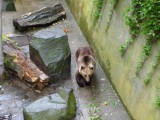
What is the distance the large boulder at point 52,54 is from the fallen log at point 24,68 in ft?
0.67

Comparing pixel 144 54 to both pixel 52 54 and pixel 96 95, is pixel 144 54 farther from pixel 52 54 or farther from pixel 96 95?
pixel 52 54

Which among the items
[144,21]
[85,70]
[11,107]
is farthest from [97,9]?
[11,107]

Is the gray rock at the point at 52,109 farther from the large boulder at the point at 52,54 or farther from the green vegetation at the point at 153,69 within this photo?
the green vegetation at the point at 153,69

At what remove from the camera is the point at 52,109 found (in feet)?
22.8

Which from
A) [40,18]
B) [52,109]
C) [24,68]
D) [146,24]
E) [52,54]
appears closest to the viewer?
[146,24]

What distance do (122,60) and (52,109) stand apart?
1885 mm

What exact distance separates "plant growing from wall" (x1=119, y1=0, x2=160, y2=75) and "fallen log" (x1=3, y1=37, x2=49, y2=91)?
2.16 m

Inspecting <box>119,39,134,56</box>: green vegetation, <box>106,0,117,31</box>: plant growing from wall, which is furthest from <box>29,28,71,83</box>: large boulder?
<box>119,39,134,56</box>: green vegetation

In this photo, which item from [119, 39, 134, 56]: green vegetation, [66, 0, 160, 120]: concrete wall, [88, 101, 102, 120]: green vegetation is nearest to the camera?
[66, 0, 160, 120]: concrete wall

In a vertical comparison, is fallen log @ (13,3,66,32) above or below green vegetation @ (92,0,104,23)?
below

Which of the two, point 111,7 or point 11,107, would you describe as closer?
point 11,107

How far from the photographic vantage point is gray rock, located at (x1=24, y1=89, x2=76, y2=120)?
6887mm

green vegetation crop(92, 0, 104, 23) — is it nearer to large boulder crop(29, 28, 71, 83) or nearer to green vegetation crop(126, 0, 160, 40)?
large boulder crop(29, 28, 71, 83)

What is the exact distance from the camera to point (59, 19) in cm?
1191
